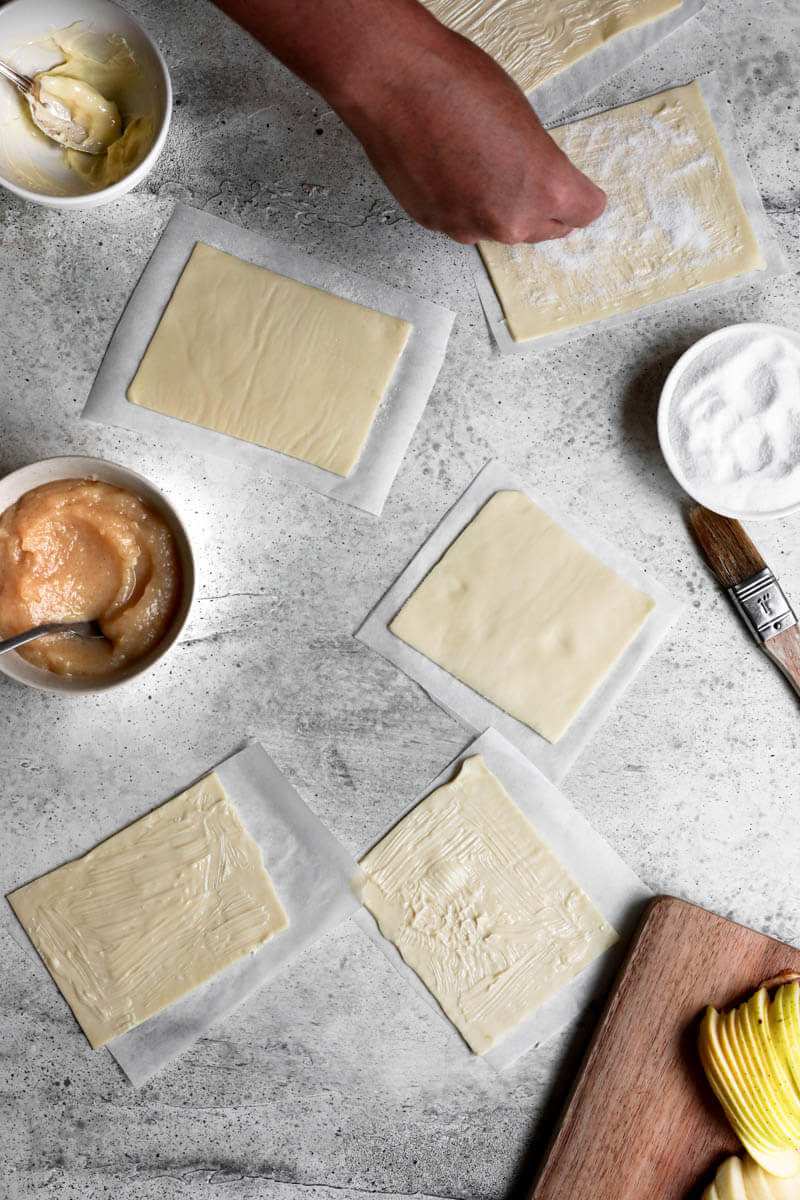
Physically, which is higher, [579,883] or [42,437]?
[42,437]

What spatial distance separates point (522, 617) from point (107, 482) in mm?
435

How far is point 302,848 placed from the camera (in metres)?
0.95

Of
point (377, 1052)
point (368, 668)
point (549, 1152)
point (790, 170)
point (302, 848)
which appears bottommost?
point (549, 1152)

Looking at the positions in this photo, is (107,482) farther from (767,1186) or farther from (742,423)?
(767,1186)

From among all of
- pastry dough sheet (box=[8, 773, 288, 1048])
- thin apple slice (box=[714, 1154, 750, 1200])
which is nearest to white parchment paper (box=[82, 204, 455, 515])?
pastry dough sheet (box=[8, 773, 288, 1048])

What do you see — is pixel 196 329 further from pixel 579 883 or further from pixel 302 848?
pixel 579 883

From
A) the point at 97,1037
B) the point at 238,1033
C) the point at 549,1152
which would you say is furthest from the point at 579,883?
the point at 97,1037

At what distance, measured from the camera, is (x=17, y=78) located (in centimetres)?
88

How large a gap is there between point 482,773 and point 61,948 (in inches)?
18.6

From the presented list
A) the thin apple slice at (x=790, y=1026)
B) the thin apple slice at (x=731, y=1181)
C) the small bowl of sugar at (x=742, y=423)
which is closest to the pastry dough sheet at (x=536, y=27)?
the small bowl of sugar at (x=742, y=423)

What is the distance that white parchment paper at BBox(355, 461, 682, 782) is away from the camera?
0.96 m

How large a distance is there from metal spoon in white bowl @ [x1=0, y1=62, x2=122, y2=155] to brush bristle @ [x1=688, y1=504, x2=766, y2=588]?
2.33ft

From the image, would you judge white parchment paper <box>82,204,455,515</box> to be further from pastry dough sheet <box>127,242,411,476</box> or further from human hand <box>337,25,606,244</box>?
human hand <box>337,25,606,244</box>

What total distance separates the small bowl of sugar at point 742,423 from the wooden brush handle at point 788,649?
13cm
